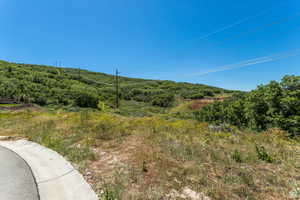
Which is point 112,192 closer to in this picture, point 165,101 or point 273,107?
point 273,107

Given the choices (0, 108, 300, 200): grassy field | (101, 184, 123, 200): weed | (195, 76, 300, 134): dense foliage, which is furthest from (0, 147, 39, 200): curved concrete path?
(195, 76, 300, 134): dense foliage

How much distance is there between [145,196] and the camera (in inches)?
Result: 81.4

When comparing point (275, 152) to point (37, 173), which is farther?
point (275, 152)

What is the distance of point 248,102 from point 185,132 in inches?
380

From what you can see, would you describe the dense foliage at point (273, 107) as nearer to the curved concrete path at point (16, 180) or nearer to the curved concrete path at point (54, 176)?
the curved concrete path at point (54, 176)

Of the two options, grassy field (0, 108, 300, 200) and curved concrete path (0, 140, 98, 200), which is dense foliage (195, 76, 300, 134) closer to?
grassy field (0, 108, 300, 200)

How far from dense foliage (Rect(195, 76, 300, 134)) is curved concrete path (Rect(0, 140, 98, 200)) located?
11.8m

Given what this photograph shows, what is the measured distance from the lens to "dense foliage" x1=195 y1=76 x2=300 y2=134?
28.9 ft

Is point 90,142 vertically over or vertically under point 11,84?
under

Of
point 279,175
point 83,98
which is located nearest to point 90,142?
point 279,175

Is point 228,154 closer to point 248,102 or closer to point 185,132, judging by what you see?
point 185,132

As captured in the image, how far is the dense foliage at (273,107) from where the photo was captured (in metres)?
8.81

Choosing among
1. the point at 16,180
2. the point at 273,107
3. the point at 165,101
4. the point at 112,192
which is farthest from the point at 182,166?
the point at 165,101

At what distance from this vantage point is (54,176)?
2.78 meters
